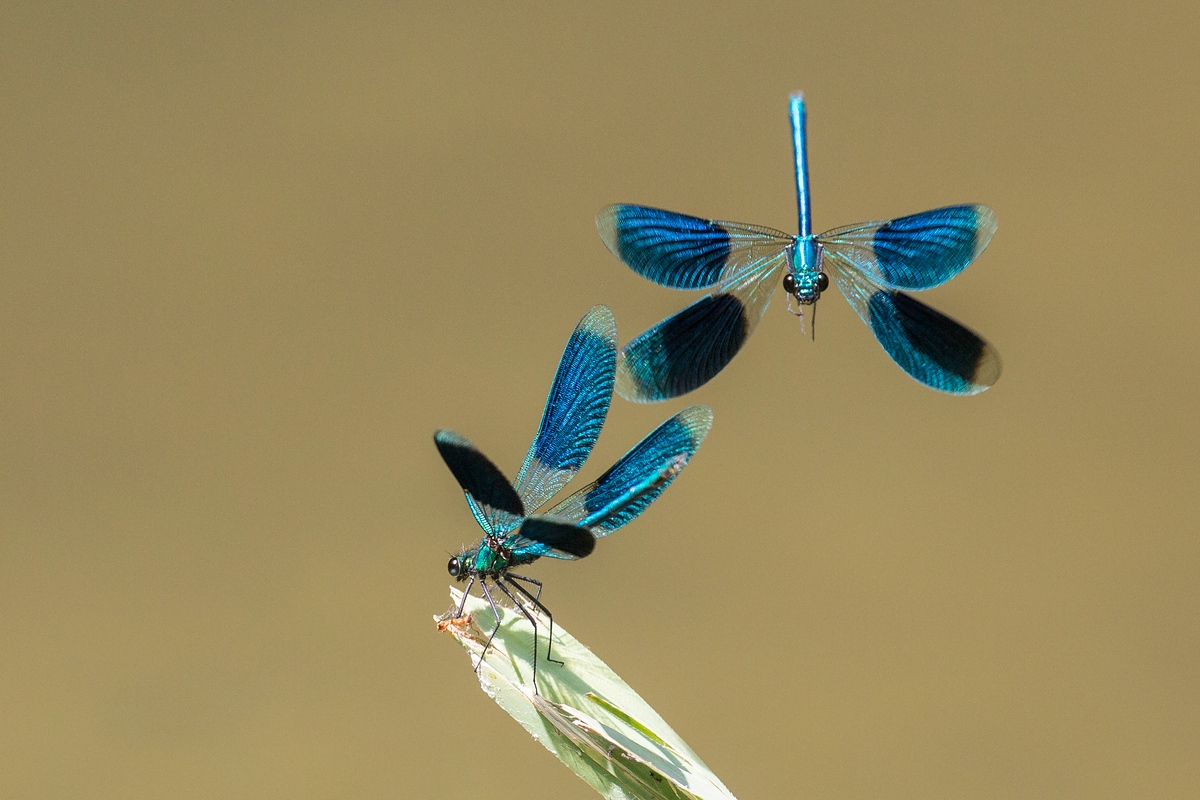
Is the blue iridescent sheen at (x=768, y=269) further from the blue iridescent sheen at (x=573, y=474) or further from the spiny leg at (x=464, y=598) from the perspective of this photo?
the spiny leg at (x=464, y=598)

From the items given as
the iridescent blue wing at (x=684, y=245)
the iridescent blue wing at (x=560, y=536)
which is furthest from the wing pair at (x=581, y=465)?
the iridescent blue wing at (x=684, y=245)

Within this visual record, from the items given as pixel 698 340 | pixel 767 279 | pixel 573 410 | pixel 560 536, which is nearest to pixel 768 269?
pixel 767 279

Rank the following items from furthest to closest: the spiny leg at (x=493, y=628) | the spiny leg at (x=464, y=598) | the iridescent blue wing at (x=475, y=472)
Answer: the spiny leg at (x=464, y=598) < the spiny leg at (x=493, y=628) < the iridescent blue wing at (x=475, y=472)

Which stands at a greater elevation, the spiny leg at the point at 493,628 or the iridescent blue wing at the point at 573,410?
the iridescent blue wing at the point at 573,410

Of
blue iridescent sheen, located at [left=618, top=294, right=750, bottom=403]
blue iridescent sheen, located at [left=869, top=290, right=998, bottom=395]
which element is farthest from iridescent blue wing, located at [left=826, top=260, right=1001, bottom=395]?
blue iridescent sheen, located at [left=618, top=294, right=750, bottom=403]

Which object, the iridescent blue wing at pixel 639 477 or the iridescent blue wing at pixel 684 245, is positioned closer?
the iridescent blue wing at pixel 639 477

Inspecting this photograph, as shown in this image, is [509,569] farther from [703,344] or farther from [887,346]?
[887,346]
